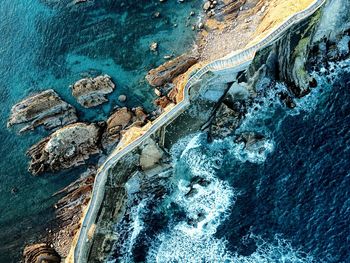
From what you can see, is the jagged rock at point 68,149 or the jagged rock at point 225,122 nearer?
the jagged rock at point 225,122

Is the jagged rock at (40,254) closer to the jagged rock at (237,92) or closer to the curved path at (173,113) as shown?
the curved path at (173,113)

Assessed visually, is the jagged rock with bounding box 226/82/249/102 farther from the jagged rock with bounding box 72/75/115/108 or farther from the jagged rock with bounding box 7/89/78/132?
the jagged rock with bounding box 7/89/78/132

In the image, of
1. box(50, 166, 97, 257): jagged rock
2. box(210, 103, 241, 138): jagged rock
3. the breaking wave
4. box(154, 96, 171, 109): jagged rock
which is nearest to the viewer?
the breaking wave

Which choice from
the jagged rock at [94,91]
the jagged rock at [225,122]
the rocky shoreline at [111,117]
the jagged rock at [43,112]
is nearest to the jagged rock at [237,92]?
the rocky shoreline at [111,117]

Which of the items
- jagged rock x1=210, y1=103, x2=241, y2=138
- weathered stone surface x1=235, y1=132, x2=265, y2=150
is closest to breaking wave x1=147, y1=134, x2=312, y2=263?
jagged rock x1=210, y1=103, x2=241, y2=138

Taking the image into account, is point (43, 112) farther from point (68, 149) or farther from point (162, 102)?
point (162, 102)

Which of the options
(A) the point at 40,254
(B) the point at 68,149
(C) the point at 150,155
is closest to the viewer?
(A) the point at 40,254

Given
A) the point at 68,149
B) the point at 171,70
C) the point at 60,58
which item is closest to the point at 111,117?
the point at 68,149
